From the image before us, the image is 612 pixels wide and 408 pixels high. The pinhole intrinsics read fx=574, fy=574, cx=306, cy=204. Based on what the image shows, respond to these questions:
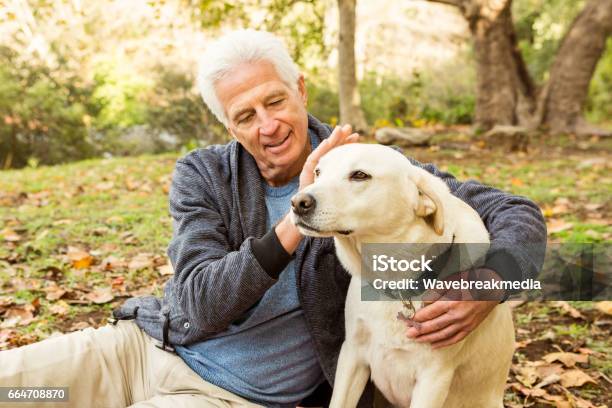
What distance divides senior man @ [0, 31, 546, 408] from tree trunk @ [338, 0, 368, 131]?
323 inches

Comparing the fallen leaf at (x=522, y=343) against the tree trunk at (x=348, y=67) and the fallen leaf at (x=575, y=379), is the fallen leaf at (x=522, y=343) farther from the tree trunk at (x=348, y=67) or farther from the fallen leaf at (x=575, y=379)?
the tree trunk at (x=348, y=67)

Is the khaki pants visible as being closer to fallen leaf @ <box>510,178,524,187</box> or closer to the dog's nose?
the dog's nose

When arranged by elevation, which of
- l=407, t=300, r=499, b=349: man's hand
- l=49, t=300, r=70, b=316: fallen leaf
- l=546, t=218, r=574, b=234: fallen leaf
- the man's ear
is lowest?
l=546, t=218, r=574, b=234: fallen leaf

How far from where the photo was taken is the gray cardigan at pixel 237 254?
197 centimetres

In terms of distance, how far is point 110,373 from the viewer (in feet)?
7.53

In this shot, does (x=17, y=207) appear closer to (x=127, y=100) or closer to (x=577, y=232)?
(x=577, y=232)

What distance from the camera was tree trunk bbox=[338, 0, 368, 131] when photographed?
10.1 meters

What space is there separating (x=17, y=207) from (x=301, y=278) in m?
5.25

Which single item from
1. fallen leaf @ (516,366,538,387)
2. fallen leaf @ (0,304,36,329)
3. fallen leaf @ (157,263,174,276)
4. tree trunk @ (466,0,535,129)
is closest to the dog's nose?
fallen leaf @ (516,366,538,387)

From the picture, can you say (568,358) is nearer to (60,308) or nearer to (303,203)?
(303,203)

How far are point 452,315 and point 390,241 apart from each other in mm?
317

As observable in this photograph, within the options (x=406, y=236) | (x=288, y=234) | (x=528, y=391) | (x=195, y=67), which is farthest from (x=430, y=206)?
(x=195, y=67)

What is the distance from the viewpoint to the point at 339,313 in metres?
2.29

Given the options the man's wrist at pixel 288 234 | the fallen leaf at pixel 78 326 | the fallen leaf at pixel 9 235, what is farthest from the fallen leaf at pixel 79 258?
the man's wrist at pixel 288 234
